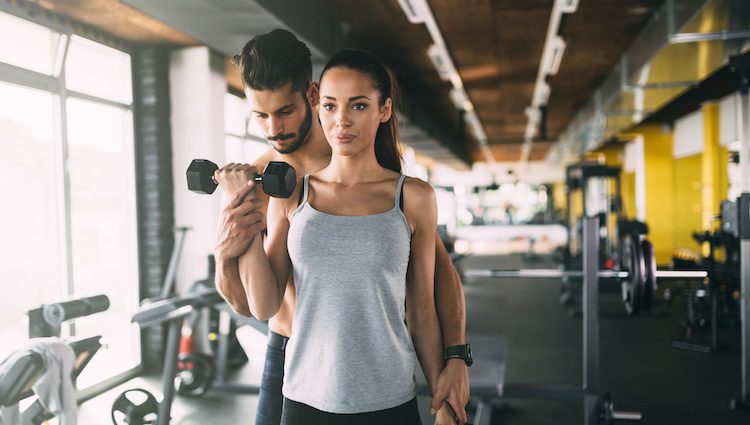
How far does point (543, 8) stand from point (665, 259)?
721 cm

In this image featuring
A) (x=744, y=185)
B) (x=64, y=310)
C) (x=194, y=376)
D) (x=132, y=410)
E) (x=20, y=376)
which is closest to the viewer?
(x=20, y=376)

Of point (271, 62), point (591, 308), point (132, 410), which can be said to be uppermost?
point (271, 62)

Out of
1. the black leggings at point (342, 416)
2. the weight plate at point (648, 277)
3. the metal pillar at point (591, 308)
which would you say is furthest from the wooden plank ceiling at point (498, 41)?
the black leggings at point (342, 416)

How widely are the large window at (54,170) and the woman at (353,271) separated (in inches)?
73.9

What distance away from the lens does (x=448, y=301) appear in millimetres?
953

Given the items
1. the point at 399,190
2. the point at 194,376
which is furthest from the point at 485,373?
the point at 194,376

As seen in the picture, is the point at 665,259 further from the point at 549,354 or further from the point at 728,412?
the point at 728,412

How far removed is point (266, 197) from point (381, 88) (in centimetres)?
29

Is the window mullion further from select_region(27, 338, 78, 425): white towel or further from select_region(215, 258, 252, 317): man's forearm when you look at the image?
select_region(215, 258, 252, 317): man's forearm

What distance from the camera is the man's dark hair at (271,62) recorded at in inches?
38.7

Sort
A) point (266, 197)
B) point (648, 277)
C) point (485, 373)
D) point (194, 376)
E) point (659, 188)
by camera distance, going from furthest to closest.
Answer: point (659, 188) → point (194, 376) → point (485, 373) → point (648, 277) → point (266, 197)

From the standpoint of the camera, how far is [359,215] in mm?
864

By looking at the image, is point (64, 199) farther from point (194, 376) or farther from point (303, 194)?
point (303, 194)

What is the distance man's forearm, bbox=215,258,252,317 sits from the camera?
0.87 metres
